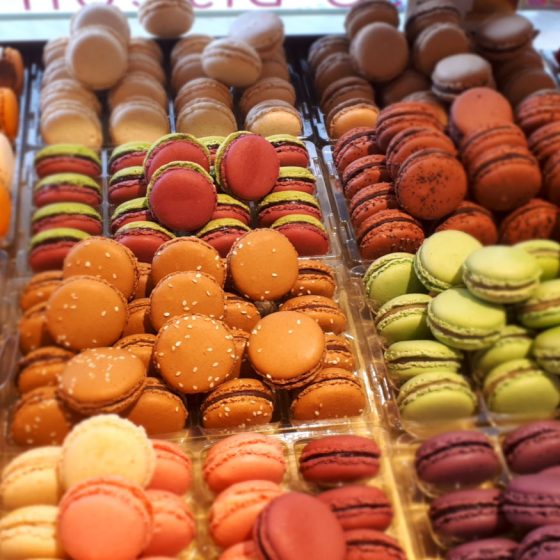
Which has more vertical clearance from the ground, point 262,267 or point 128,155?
point 128,155

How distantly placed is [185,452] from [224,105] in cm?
138

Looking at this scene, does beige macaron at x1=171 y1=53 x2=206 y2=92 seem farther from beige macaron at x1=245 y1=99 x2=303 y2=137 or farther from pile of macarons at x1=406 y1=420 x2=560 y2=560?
pile of macarons at x1=406 y1=420 x2=560 y2=560

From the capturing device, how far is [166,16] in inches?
109

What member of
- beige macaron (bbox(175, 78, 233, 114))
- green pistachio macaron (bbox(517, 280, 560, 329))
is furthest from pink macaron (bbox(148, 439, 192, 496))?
beige macaron (bbox(175, 78, 233, 114))

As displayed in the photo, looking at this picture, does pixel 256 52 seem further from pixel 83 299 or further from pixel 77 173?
pixel 83 299

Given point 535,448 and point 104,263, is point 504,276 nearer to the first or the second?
point 535,448

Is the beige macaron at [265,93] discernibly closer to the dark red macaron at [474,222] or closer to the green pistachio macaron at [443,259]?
the dark red macaron at [474,222]

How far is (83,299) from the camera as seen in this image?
5.61ft

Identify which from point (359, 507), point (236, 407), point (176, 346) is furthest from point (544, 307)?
point (176, 346)

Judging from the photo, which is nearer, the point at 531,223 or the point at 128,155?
the point at 531,223

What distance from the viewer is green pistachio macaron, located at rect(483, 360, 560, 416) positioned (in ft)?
5.29

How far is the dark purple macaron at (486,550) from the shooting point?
1344mm

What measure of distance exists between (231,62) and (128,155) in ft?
1.92

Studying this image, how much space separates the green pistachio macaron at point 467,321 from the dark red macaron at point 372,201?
0.51m
